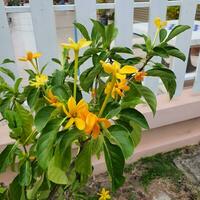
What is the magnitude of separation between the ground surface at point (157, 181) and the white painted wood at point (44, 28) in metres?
0.84

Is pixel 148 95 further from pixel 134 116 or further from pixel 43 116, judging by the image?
pixel 43 116

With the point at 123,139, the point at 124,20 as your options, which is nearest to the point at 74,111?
the point at 123,139

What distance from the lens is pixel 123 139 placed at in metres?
0.58

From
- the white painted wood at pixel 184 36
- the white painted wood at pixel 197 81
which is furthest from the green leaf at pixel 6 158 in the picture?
the white painted wood at pixel 197 81

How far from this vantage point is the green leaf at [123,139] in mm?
572

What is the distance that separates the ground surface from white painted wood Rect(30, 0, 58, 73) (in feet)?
2.77

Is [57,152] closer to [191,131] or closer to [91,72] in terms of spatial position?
[91,72]

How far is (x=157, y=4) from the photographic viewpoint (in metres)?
1.39

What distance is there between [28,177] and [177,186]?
115 cm

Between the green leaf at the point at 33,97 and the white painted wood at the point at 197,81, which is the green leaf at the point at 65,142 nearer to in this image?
the green leaf at the point at 33,97

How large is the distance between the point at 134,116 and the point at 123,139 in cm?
9

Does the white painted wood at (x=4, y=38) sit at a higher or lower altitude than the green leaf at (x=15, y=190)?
higher

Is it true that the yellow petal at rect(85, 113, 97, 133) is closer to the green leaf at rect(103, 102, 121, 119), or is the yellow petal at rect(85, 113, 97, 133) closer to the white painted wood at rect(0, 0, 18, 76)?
the green leaf at rect(103, 102, 121, 119)

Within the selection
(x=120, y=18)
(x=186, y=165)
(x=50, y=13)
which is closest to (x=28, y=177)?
Answer: (x=50, y=13)
